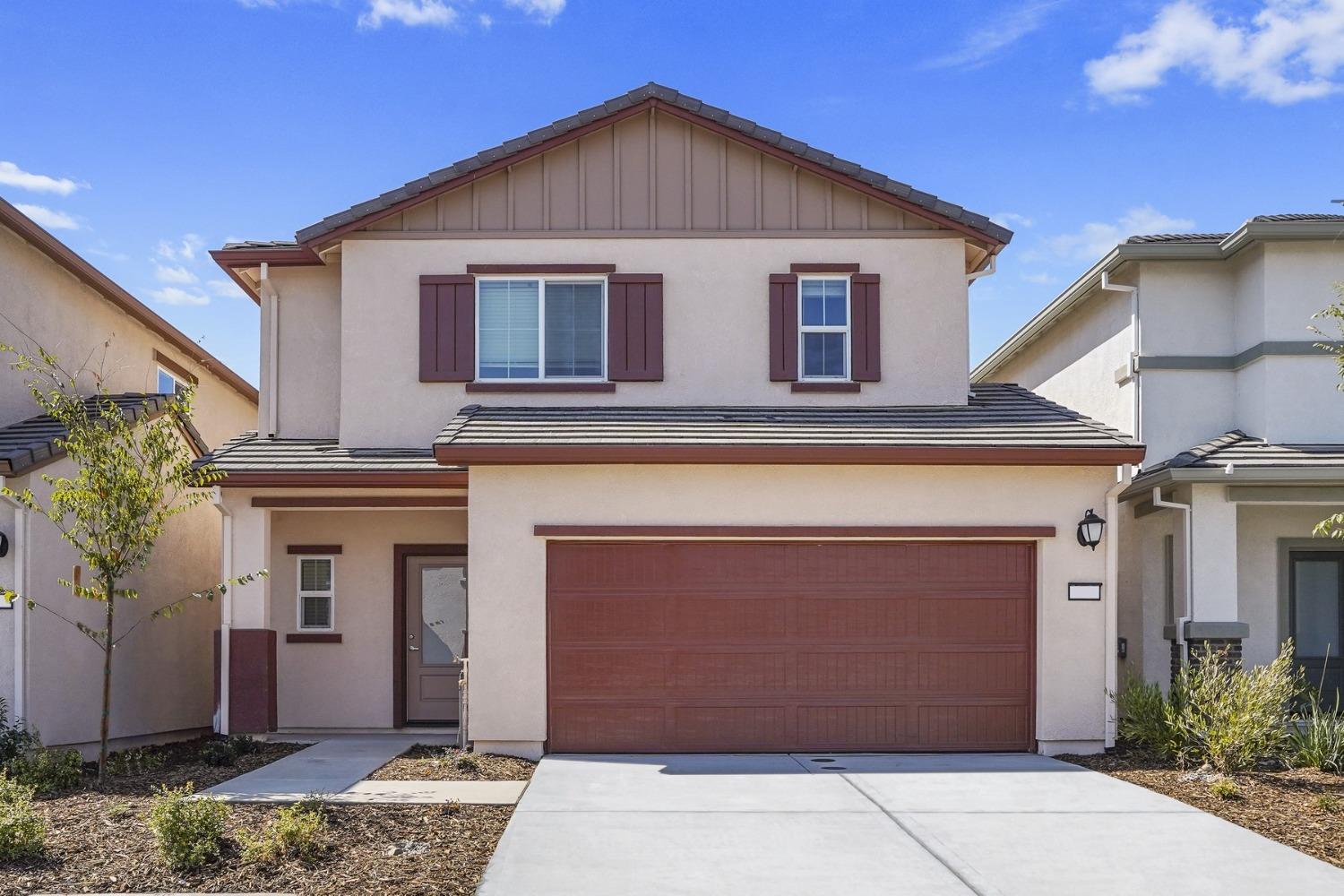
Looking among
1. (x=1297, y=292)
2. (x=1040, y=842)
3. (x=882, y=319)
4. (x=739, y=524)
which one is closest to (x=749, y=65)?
(x=882, y=319)

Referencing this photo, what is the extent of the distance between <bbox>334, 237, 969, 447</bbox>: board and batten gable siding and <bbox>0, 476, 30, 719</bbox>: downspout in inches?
132

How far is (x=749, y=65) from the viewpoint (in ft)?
47.3

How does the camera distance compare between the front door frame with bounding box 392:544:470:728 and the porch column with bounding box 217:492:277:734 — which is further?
the front door frame with bounding box 392:544:470:728

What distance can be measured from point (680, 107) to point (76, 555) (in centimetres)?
824

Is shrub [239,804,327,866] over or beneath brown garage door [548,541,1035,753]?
beneath

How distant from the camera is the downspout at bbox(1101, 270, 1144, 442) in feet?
48.4

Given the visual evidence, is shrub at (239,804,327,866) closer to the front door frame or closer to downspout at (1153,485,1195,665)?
the front door frame

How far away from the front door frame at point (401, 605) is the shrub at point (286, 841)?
640 centimetres

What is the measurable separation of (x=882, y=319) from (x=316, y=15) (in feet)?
24.8

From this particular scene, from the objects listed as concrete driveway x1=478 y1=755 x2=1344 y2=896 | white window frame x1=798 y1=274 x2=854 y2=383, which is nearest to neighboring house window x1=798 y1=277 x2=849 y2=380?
white window frame x1=798 y1=274 x2=854 y2=383

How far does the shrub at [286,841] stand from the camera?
7.27m

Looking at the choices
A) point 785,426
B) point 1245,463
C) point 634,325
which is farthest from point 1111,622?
point 634,325

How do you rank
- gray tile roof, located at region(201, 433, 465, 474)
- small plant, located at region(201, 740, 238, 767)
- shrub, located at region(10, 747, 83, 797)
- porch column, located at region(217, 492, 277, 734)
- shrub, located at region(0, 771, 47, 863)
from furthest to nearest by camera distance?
porch column, located at region(217, 492, 277, 734)
gray tile roof, located at region(201, 433, 465, 474)
small plant, located at region(201, 740, 238, 767)
shrub, located at region(10, 747, 83, 797)
shrub, located at region(0, 771, 47, 863)

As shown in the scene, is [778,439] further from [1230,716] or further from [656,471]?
[1230,716]
